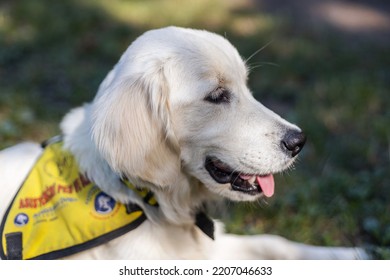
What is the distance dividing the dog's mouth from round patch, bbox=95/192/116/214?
522 millimetres

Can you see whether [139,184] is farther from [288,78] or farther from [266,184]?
[288,78]

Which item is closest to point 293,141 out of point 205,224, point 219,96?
point 219,96

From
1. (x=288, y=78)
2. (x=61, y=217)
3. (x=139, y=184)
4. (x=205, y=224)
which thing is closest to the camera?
(x=139, y=184)

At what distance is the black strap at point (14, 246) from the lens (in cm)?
273

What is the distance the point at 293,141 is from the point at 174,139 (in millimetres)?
581

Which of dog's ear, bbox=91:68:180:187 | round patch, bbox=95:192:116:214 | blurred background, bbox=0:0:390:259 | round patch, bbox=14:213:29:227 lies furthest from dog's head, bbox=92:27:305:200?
blurred background, bbox=0:0:390:259

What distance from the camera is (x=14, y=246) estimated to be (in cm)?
274

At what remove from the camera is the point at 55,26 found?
6691 mm

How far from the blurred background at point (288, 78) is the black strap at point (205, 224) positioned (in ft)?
2.23

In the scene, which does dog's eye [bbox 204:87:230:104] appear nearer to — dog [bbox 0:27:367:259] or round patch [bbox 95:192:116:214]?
dog [bbox 0:27:367:259]

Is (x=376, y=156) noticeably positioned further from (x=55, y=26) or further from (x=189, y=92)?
(x=55, y=26)

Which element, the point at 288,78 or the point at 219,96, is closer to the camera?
the point at 219,96
